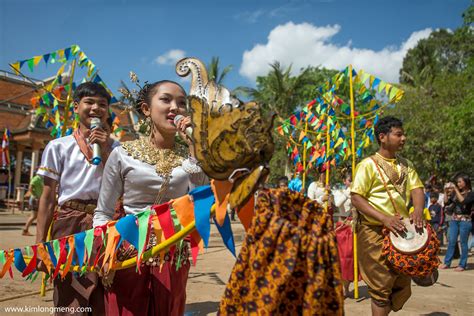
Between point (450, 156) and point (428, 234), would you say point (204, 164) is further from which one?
point (450, 156)

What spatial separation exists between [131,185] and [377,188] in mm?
2247

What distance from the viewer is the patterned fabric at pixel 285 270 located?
126 centimetres

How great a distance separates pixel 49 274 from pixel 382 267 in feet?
8.22

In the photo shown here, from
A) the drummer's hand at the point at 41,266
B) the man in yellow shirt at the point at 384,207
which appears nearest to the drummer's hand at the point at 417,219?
the man in yellow shirt at the point at 384,207

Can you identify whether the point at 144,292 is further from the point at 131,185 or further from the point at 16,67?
the point at 16,67

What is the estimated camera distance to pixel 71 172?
2.88m

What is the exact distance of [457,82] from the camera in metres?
17.9

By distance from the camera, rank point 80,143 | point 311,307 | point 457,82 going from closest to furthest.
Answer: point 311,307, point 80,143, point 457,82

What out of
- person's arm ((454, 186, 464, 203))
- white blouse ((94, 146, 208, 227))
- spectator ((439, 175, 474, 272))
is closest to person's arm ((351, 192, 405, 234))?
white blouse ((94, 146, 208, 227))

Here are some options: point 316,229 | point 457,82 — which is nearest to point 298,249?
point 316,229

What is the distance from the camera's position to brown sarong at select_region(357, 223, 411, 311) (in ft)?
10.9

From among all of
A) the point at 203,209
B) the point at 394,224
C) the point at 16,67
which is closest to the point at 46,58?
the point at 16,67

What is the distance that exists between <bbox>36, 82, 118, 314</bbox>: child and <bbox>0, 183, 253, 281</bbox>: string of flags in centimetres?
33

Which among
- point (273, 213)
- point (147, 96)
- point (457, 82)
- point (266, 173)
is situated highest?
point (457, 82)
